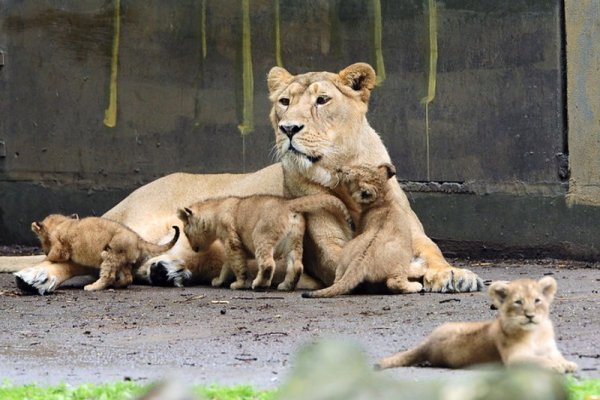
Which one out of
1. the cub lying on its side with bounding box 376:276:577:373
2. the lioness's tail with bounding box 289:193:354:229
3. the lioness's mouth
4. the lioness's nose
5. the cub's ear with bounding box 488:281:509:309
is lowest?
the cub lying on its side with bounding box 376:276:577:373

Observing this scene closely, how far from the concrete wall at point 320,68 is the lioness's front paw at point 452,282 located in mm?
2310

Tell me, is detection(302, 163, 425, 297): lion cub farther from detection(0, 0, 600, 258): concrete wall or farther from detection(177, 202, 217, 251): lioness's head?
detection(0, 0, 600, 258): concrete wall

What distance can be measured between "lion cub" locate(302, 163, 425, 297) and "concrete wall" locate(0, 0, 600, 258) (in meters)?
2.25

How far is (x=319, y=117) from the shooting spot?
28.7 ft

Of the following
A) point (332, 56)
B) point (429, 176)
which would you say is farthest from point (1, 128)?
point (429, 176)

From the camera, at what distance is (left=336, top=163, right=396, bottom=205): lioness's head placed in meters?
8.16

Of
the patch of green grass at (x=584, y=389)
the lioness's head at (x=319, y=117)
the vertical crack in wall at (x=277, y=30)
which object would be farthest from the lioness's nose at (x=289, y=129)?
the patch of green grass at (x=584, y=389)

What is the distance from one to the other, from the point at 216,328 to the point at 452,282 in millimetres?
1856

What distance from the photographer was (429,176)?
1065 centimetres

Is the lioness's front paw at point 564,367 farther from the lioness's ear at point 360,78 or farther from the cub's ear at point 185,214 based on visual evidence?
the cub's ear at point 185,214

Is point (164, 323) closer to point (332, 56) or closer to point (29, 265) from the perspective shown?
point (29, 265)

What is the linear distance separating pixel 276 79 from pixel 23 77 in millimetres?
3418

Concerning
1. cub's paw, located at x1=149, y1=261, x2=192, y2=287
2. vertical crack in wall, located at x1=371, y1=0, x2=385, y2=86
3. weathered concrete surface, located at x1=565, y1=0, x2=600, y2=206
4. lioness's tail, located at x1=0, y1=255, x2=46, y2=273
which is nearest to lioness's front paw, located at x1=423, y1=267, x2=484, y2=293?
cub's paw, located at x1=149, y1=261, x2=192, y2=287

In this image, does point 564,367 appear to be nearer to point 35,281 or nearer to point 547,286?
point 547,286
